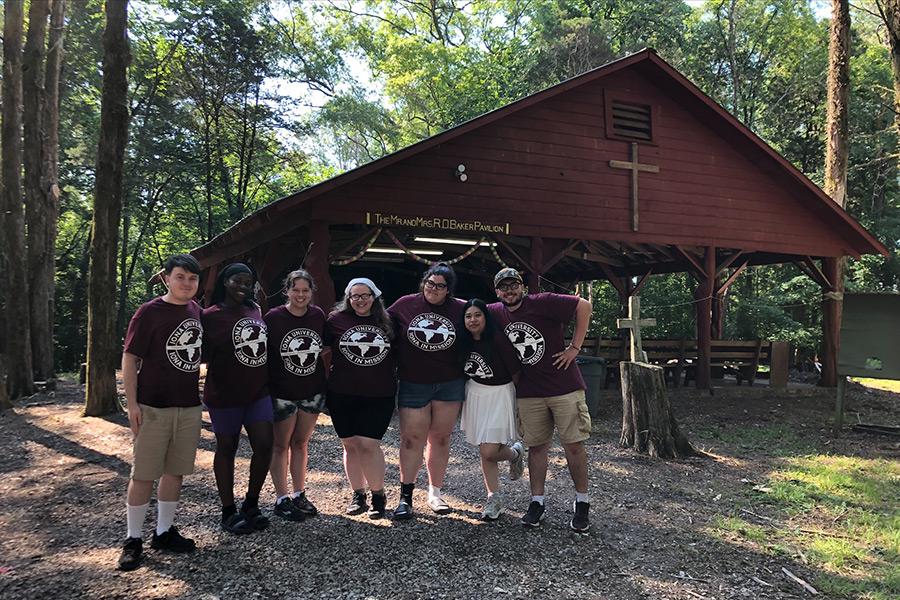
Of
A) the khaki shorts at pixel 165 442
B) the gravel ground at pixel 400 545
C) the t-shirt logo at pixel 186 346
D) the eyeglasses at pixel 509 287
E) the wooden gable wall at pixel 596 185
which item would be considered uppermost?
the wooden gable wall at pixel 596 185

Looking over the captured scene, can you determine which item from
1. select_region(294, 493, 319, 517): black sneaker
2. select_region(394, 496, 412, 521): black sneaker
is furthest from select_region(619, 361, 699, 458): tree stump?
select_region(294, 493, 319, 517): black sneaker

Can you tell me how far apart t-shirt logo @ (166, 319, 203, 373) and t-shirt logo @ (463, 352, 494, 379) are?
178 centimetres

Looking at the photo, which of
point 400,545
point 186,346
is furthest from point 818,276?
point 186,346

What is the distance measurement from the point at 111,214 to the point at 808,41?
87.8ft

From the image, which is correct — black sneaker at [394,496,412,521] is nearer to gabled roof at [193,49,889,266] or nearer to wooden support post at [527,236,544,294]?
gabled roof at [193,49,889,266]

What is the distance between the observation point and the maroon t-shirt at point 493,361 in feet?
12.8

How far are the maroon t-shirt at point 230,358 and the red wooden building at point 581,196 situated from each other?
15.9 ft

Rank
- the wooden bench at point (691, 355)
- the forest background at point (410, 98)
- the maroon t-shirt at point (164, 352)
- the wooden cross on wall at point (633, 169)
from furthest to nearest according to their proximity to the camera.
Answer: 1. the forest background at point (410, 98)
2. the wooden bench at point (691, 355)
3. the wooden cross on wall at point (633, 169)
4. the maroon t-shirt at point (164, 352)

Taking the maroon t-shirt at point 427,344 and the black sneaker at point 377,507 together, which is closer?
the maroon t-shirt at point 427,344

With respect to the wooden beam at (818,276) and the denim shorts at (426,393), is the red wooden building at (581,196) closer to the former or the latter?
the wooden beam at (818,276)

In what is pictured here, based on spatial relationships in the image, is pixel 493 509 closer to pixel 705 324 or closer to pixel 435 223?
pixel 435 223

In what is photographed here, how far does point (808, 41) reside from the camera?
23.1m

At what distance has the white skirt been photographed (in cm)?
389

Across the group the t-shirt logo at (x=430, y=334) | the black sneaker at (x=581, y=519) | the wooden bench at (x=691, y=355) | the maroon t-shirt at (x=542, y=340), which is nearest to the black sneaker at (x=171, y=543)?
the t-shirt logo at (x=430, y=334)
